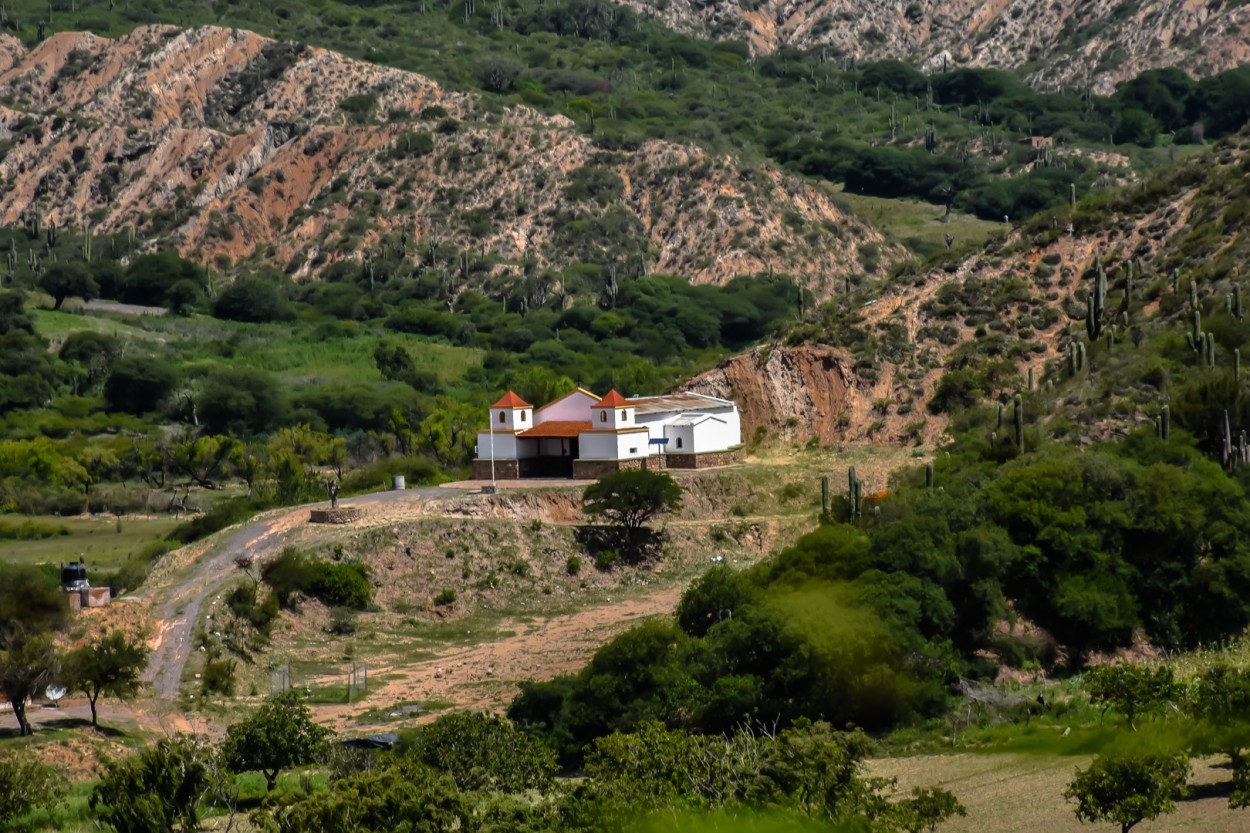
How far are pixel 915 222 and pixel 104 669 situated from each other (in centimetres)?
10411

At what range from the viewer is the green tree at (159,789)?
3028 centimetres

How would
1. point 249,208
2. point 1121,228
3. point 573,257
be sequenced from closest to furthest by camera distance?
point 1121,228
point 573,257
point 249,208

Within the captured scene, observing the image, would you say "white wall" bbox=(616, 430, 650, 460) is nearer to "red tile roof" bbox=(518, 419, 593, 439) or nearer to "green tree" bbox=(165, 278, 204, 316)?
"red tile roof" bbox=(518, 419, 593, 439)

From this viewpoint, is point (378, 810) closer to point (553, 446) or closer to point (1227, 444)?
point (1227, 444)

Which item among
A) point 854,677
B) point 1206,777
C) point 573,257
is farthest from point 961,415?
point 573,257

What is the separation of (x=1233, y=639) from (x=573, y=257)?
88707 millimetres

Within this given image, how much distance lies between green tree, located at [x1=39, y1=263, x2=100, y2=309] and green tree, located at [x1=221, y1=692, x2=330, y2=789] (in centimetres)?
9108

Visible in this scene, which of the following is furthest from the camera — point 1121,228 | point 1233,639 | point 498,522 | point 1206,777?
point 1121,228

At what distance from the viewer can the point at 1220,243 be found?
72000 millimetres

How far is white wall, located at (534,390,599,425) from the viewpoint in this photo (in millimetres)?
67875

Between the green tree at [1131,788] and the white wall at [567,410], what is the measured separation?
1609 inches

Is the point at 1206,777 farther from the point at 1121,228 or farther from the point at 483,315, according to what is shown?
the point at 483,315

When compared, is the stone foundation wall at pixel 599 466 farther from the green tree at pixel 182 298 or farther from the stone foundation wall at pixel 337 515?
the green tree at pixel 182 298

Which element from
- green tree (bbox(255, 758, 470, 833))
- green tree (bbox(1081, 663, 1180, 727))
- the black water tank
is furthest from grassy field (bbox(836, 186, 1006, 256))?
green tree (bbox(255, 758, 470, 833))
